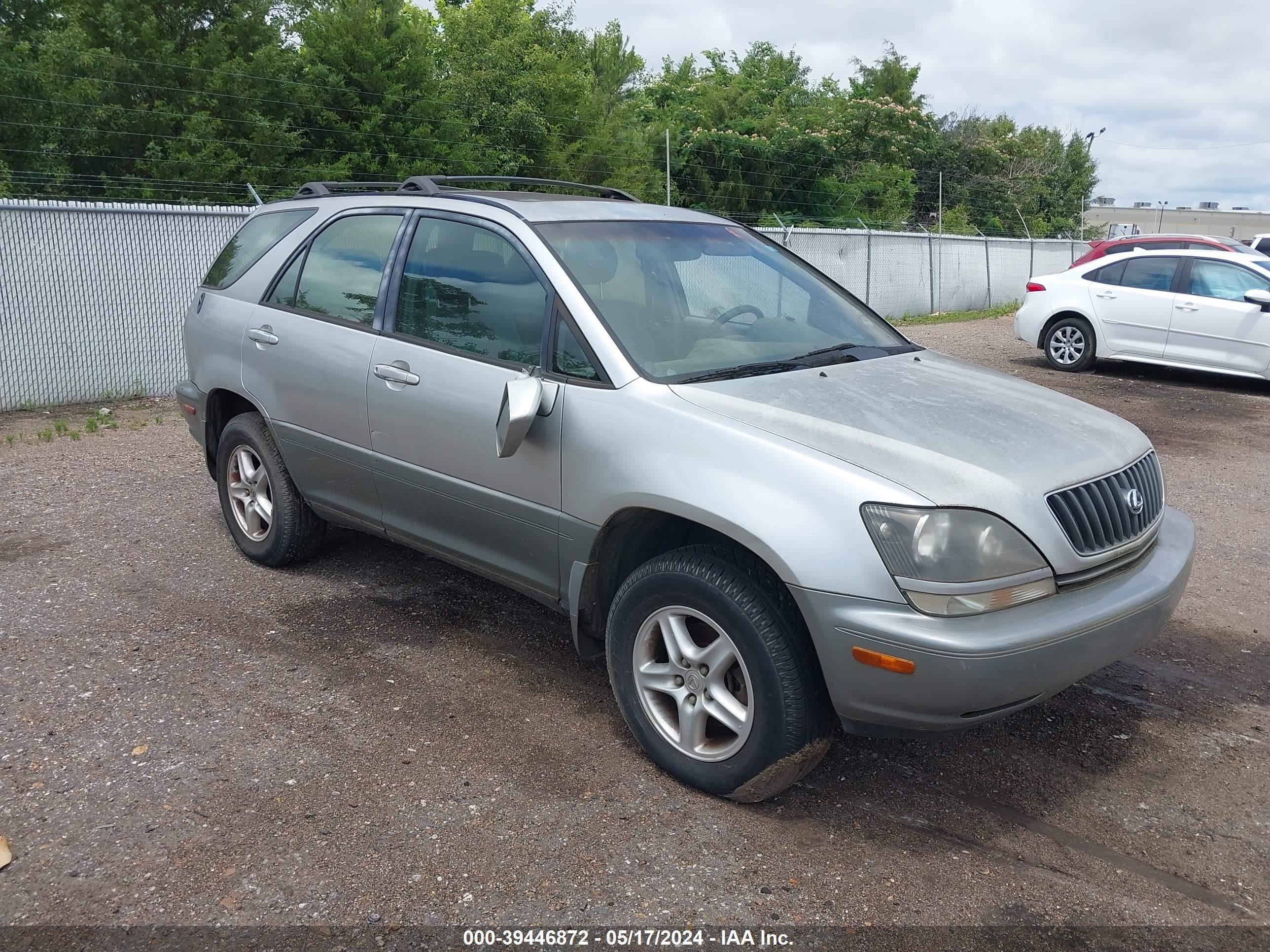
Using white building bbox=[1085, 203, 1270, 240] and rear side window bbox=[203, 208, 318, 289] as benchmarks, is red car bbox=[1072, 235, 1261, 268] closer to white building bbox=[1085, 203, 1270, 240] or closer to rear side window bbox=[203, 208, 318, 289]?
rear side window bbox=[203, 208, 318, 289]

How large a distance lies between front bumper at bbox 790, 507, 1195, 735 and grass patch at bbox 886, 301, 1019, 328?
1586 cm

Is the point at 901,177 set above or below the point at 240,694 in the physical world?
above

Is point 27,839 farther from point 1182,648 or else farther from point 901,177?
point 901,177

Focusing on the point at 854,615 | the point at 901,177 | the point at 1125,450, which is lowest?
the point at 854,615

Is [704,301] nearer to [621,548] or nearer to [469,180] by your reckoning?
[621,548]

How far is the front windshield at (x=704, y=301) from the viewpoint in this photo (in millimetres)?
3744

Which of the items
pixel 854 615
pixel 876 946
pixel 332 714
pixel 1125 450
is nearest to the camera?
pixel 876 946

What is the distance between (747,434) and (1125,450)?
1298 mm

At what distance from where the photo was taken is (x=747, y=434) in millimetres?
3162

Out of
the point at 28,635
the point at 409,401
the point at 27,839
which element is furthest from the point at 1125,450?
the point at 28,635

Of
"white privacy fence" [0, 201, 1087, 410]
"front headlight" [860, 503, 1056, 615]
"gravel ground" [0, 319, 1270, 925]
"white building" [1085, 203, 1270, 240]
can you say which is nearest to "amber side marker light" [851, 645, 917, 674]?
"front headlight" [860, 503, 1056, 615]

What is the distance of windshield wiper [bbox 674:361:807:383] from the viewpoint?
3.57m

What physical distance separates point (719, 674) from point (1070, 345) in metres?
10.7

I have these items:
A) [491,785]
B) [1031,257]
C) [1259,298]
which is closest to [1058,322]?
[1259,298]
